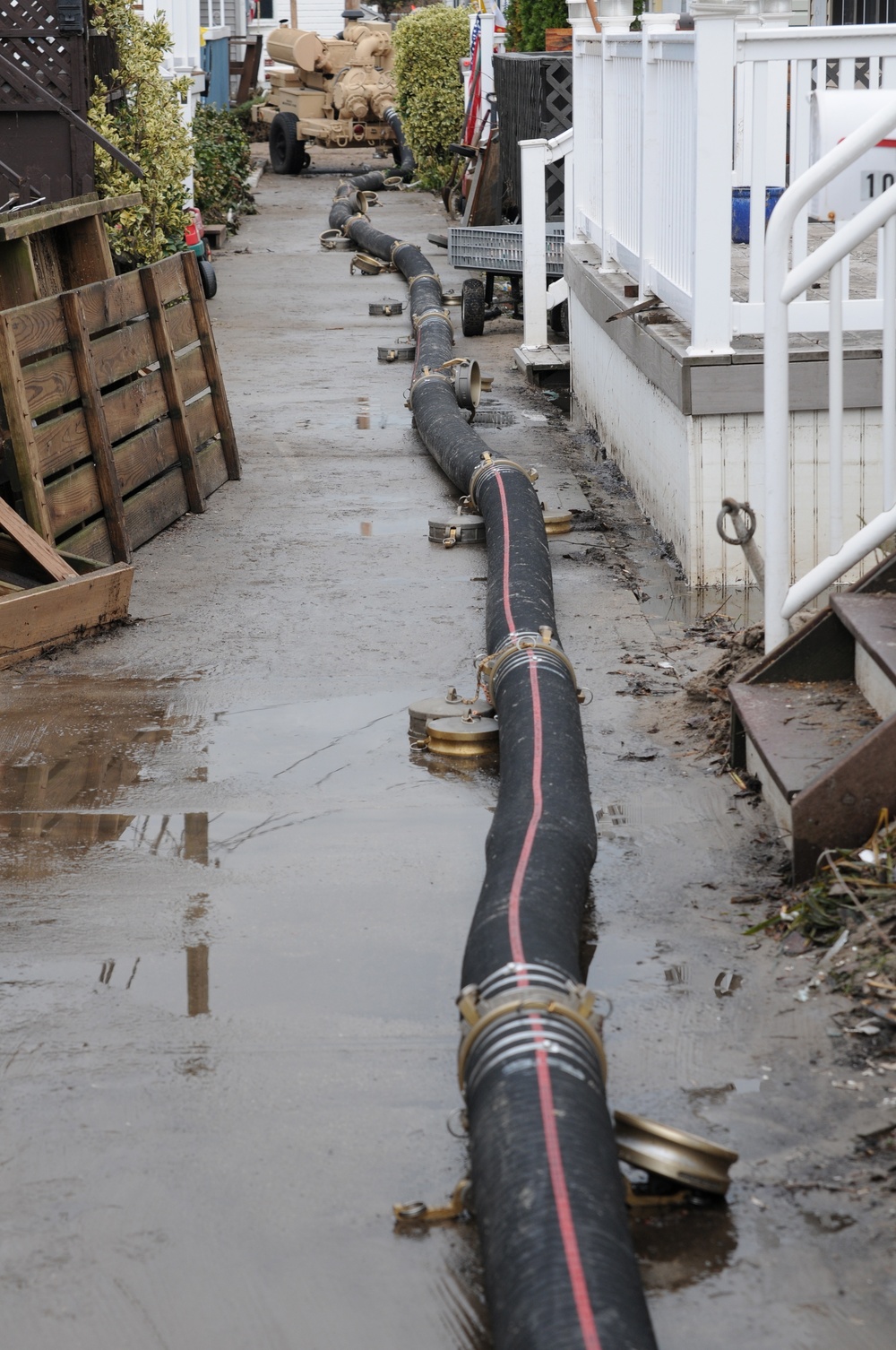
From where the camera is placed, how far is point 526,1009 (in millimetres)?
2707

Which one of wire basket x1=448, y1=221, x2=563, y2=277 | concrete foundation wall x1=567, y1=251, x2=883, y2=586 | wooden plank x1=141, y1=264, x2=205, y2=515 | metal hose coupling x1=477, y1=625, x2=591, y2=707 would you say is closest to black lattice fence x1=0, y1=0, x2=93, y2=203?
wooden plank x1=141, y1=264, x2=205, y2=515

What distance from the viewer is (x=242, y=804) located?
443cm

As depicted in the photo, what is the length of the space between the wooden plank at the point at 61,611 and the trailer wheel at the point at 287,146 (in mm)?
24334

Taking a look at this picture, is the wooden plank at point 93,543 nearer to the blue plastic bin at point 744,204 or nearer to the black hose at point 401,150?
the blue plastic bin at point 744,204

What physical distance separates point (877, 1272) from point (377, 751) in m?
2.65

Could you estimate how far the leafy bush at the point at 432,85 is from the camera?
23.6 meters

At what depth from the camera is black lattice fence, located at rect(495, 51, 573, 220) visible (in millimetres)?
13945

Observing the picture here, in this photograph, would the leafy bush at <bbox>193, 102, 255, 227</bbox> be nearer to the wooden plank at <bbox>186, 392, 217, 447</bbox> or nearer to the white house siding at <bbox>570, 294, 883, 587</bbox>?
the wooden plank at <bbox>186, 392, 217, 447</bbox>

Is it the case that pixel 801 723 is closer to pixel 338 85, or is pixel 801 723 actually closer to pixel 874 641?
pixel 874 641

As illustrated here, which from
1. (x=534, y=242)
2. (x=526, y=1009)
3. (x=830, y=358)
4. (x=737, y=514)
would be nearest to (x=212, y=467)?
(x=534, y=242)

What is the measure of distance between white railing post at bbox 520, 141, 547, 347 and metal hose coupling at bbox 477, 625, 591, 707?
7.08 meters

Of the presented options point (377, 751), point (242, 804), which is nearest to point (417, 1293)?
point (242, 804)

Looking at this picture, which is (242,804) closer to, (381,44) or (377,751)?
(377,751)

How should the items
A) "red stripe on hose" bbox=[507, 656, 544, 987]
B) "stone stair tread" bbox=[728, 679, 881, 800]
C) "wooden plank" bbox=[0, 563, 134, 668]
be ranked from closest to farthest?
"red stripe on hose" bbox=[507, 656, 544, 987] < "stone stair tread" bbox=[728, 679, 881, 800] < "wooden plank" bbox=[0, 563, 134, 668]
